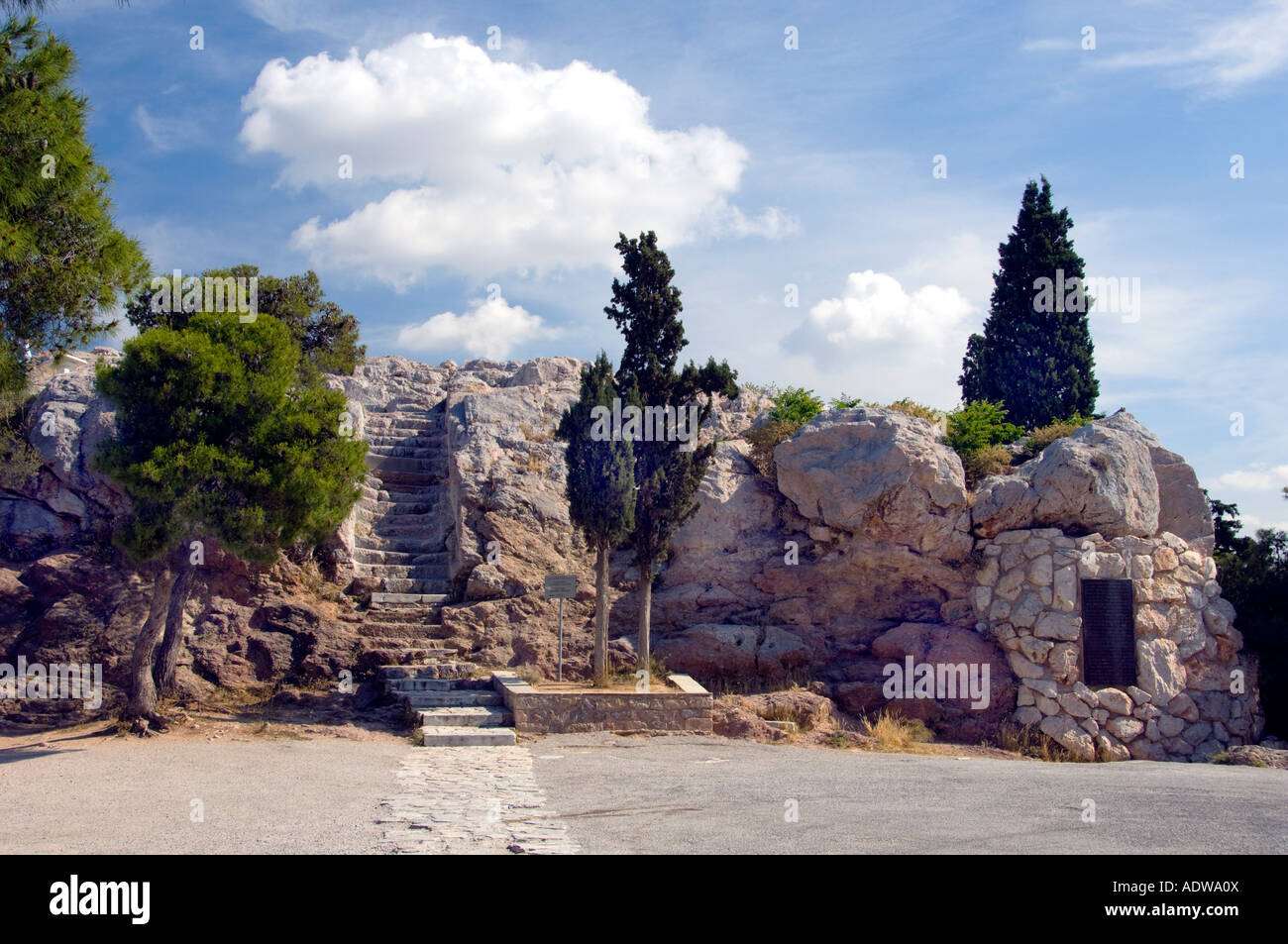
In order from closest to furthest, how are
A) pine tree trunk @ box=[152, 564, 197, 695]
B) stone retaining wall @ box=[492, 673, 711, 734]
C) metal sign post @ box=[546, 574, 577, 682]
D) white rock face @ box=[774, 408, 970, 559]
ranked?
1. pine tree trunk @ box=[152, 564, 197, 695]
2. stone retaining wall @ box=[492, 673, 711, 734]
3. metal sign post @ box=[546, 574, 577, 682]
4. white rock face @ box=[774, 408, 970, 559]

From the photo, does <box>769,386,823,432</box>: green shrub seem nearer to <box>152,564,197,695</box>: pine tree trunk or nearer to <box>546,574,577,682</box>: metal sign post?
<box>546,574,577,682</box>: metal sign post

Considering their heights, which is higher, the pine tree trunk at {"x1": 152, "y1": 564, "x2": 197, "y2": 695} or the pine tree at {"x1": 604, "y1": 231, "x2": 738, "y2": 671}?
the pine tree at {"x1": 604, "y1": 231, "x2": 738, "y2": 671}

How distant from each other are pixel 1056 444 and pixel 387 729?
40.3 ft

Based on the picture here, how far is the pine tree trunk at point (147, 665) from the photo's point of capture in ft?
40.1

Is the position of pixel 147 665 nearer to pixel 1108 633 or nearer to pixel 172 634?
pixel 172 634

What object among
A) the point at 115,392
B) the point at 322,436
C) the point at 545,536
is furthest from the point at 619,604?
the point at 115,392

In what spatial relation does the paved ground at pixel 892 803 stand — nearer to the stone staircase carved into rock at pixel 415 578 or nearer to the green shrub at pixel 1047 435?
the stone staircase carved into rock at pixel 415 578

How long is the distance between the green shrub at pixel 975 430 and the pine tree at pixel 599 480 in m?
7.32

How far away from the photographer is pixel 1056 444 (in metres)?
16.4

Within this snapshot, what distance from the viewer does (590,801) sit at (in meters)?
8.70

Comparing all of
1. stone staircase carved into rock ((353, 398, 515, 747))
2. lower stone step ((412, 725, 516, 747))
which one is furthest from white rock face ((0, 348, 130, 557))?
lower stone step ((412, 725, 516, 747))

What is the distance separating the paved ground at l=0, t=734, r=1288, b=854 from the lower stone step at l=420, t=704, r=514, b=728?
64cm

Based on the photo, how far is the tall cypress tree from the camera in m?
23.7

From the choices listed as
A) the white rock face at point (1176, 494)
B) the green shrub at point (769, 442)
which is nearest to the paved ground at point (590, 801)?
the white rock face at point (1176, 494)
